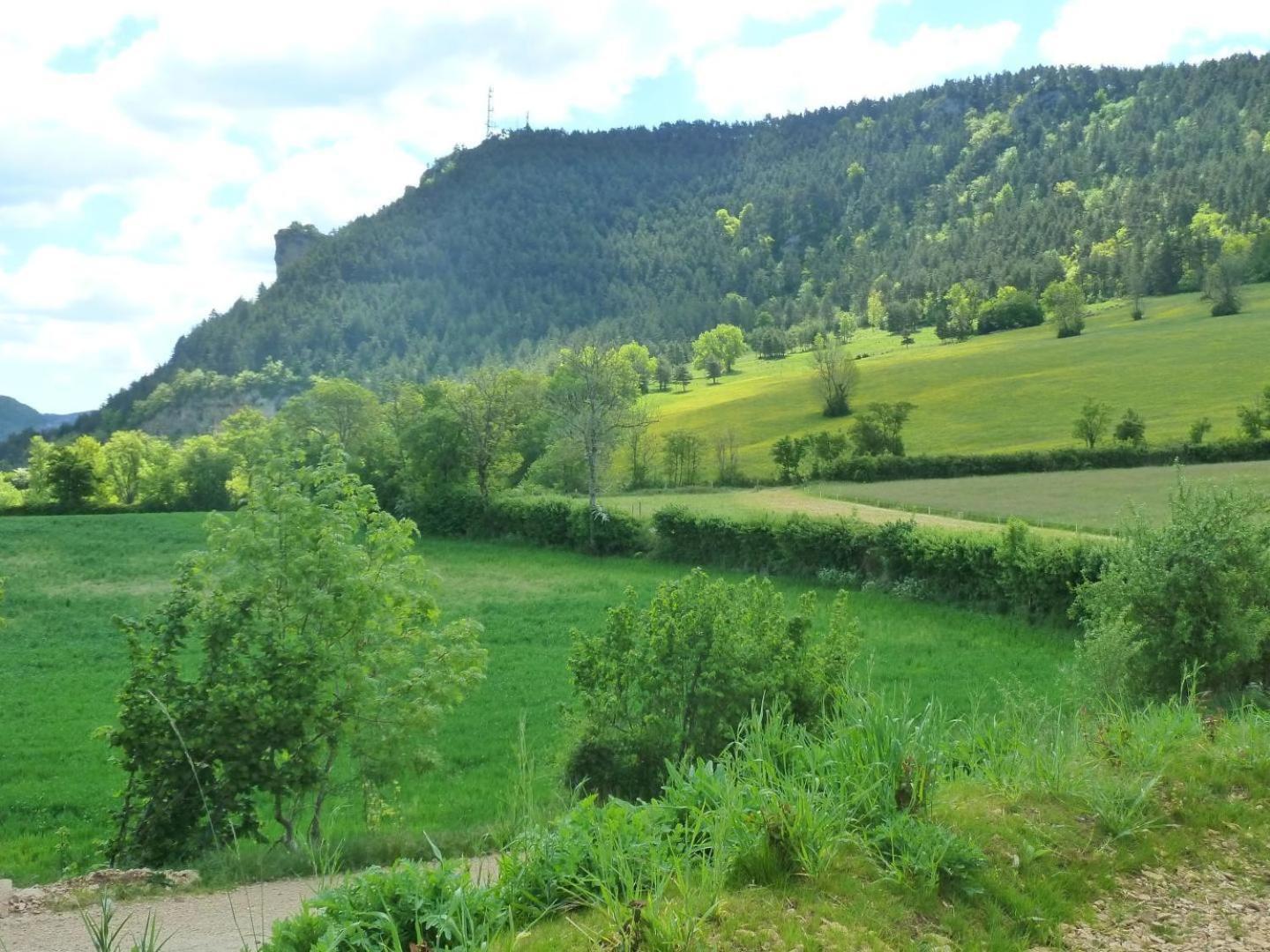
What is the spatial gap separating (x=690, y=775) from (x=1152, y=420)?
74872mm

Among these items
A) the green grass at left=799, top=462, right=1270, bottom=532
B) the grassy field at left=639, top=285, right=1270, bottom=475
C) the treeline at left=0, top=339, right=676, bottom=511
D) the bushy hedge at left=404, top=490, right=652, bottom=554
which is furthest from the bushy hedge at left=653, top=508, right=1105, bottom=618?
the grassy field at left=639, top=285, right=1270, bottom=475

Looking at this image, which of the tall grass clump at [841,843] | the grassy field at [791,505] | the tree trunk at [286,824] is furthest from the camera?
the grassy field at [791,505]

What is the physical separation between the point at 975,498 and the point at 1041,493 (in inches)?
130

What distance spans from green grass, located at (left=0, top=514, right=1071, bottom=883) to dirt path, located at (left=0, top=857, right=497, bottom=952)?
847mm

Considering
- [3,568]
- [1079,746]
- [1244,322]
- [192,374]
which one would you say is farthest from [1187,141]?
[1079,746]

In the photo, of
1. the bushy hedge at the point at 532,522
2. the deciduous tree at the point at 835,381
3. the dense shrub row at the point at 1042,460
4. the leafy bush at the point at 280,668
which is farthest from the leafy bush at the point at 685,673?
the deciduous tree at the point at 835,381

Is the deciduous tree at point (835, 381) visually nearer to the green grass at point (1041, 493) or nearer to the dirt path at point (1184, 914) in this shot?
the green grass at point (1041, 493)

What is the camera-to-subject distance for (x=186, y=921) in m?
7.83

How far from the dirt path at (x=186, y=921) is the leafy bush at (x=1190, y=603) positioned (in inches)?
344

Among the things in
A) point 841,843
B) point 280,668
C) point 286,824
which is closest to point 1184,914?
point 841,843

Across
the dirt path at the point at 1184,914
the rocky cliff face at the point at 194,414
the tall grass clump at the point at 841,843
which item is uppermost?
the rocky cliff face at the point at 194,414

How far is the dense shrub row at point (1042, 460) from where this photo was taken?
57.6 metres

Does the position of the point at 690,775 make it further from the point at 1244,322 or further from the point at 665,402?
the point at 665,402

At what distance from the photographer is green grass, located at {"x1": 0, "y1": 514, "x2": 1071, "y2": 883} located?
14.5 meters
